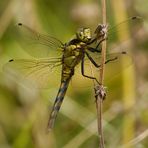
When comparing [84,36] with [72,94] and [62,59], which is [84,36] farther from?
[72,94]

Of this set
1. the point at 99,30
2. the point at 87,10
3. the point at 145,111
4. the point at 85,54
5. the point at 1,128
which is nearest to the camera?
the point at 99,30

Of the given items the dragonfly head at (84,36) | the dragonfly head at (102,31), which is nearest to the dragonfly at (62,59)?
the dragonfly head at (84,36)

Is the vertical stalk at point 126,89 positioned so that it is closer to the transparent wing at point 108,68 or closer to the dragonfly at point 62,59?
the transparent wing at point 108,68

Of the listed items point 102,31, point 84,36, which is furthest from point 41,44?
point 102,31

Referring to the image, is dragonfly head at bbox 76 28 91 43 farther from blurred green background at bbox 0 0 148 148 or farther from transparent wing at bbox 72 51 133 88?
blurred green background at bbox 0 0 148 148

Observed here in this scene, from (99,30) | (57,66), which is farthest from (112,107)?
(99,30)

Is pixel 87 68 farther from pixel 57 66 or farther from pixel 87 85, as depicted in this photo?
pixel 87 85
